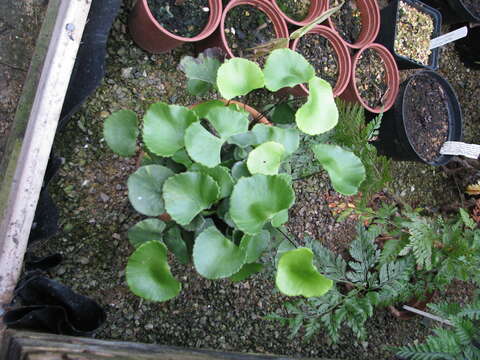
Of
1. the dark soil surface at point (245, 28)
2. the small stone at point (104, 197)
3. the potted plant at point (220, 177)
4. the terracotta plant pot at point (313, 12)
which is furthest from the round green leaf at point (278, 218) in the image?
the terracotta plant pot at point (313, 12)

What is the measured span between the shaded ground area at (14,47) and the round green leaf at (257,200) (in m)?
0.81

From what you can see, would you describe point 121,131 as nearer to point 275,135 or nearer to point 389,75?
point 275,135

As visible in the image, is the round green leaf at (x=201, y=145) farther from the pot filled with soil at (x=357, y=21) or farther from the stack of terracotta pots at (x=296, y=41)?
the pot filled with soil at (x=357, y=21)

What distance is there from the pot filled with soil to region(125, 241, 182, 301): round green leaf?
1183mm

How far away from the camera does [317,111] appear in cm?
102

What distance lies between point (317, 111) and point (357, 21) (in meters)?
0.95

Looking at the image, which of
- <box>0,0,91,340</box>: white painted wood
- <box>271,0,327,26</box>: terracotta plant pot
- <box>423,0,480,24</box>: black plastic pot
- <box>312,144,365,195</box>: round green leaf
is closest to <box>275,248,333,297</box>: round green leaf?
<box>312,144,365,195</box>: round green leaf

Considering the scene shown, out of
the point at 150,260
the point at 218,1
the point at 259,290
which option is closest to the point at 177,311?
the point at 259,290

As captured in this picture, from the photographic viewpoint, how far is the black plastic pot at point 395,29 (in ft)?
5.91

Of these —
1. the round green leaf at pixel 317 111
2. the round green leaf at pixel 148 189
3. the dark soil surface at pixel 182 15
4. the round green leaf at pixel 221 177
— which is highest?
the round green leaf at pixel 317 111

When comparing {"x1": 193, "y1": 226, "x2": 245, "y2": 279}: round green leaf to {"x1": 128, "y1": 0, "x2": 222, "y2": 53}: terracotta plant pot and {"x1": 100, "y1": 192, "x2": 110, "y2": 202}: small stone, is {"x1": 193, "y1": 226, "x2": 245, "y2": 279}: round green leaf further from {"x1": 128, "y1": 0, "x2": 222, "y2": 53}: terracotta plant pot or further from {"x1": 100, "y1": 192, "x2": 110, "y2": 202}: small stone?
{"x1": 128, "y1": 0, "x2": 222, "y2": 53}: terracotta plant pot

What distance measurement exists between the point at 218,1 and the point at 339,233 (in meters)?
1.00

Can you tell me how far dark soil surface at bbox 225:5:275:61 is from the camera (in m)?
1.53

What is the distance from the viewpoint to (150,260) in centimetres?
95
